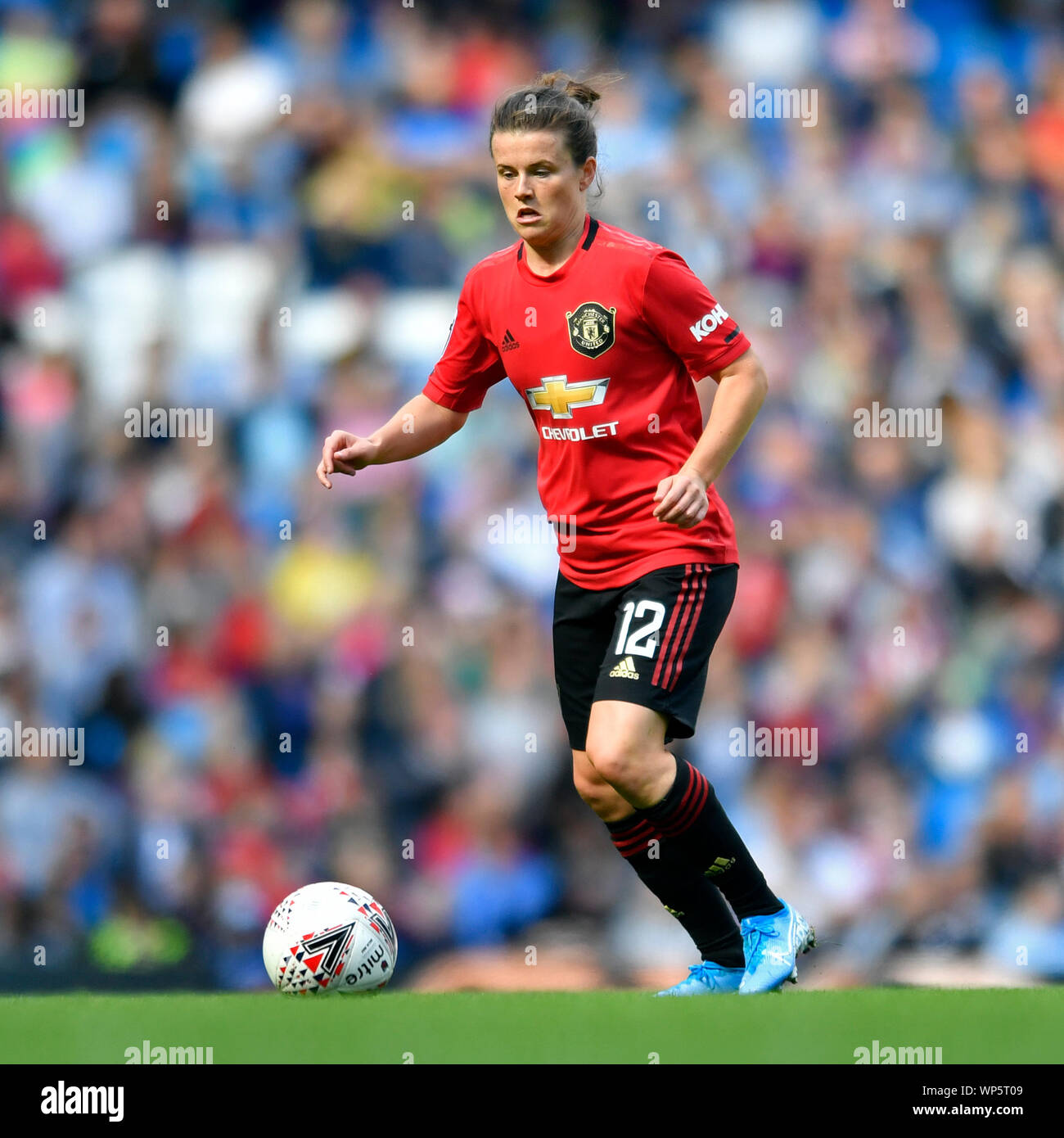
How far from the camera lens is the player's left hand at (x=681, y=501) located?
13.1ft

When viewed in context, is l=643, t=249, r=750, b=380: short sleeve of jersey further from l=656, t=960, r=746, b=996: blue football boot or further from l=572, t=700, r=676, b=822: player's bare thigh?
l=656, t=960, r=746, b=996: blue football boot

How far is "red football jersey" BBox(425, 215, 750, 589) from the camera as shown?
4.39 meters

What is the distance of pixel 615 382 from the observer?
4449 millimetres

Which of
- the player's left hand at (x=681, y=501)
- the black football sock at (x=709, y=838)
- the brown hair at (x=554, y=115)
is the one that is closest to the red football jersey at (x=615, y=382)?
the brown hair at (x=554, y=115)

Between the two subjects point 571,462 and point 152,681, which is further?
point 152,681

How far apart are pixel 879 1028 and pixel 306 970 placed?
1.66 m

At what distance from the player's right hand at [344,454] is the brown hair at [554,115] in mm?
925

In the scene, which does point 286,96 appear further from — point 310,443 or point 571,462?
point 571,462

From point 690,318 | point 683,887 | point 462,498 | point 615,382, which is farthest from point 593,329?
point 462,498

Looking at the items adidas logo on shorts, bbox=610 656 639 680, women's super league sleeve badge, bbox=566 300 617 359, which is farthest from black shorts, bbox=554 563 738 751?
women's super league sleeve badge, bbox=566 300 617 359

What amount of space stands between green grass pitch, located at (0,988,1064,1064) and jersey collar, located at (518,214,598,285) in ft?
6.40

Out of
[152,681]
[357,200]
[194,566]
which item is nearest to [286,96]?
[357,200]

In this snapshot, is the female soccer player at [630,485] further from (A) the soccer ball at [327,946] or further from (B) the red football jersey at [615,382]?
(A) the soccer ball at [327,946]

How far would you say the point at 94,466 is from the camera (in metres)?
7.82
